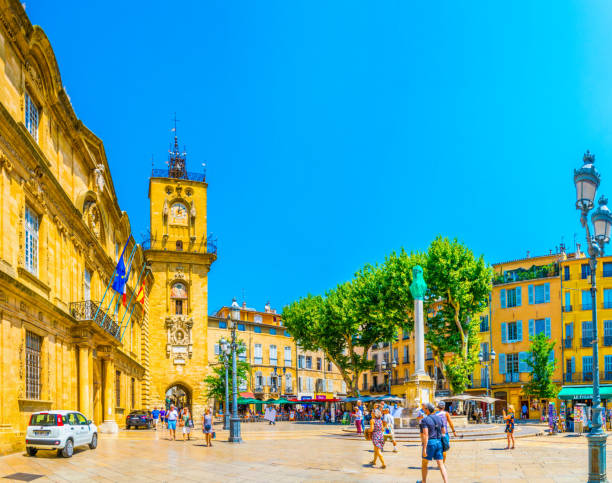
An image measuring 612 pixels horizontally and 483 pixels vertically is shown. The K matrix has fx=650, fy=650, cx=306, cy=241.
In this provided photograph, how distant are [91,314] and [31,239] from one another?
6830 mm

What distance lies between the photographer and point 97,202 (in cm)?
3167

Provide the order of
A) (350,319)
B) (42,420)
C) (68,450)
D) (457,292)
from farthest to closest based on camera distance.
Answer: (350,319), (457,292), (68,450), (42,420)

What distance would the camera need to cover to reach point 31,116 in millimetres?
22625

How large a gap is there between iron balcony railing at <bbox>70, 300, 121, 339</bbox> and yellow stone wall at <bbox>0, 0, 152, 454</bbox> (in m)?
0.17

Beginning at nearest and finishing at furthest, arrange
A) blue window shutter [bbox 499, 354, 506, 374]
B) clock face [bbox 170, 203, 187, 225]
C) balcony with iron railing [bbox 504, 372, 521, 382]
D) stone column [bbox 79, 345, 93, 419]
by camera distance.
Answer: stone column [bbox 79, 345, 93, 419] → balcony with iron railing [bbox 504, 372, 521, 382] → clock face [bbox 170, 203, 187, 225] → blue window shutter [bbox 499, 354, 506, 374]

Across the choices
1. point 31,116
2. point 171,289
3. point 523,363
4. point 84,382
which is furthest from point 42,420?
point 523,363

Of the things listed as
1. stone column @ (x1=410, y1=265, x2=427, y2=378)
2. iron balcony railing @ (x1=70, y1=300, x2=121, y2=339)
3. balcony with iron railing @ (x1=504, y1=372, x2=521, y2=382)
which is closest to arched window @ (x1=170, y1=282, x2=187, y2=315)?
iron balcony railing @ (x1=70, y1=300, x2=121, y2=339)

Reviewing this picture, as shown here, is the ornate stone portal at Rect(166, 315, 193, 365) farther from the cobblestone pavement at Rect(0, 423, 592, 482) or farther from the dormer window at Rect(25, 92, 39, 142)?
the dormer window at Rect(25, 92, 39, 142)

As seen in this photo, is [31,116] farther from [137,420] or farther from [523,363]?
[523,363]

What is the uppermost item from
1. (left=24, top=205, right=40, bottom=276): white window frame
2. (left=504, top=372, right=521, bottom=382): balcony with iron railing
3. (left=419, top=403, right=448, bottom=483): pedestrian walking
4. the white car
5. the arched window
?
(left=24, top=205, right=40, bottom=276): white window frame

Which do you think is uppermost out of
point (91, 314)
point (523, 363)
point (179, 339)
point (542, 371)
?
point (91, 314)

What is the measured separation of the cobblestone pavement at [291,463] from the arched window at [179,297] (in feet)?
92.3

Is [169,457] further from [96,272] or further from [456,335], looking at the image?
[456,335]

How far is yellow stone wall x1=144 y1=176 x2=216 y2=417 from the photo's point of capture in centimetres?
5147
